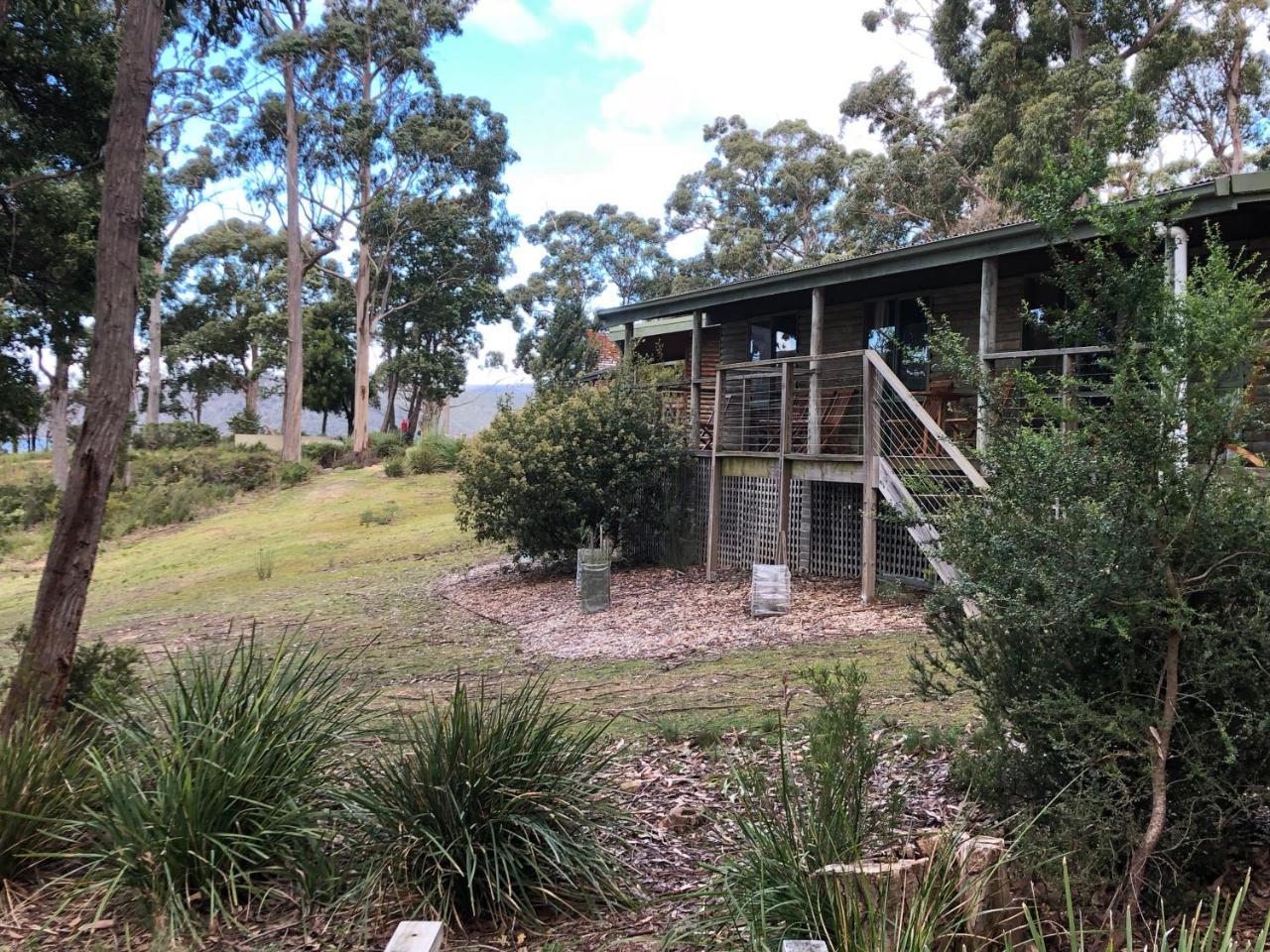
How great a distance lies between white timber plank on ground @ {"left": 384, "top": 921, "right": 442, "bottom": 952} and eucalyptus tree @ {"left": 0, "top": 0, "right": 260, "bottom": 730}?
3.00 m

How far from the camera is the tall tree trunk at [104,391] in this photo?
4.83 metres

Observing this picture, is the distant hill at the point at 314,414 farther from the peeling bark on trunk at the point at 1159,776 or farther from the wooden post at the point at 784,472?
the peeling bark on trunk at the point at 1159,776

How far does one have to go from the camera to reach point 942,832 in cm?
310

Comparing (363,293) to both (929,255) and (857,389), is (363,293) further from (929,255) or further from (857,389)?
(929,255)

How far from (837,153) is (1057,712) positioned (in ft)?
134

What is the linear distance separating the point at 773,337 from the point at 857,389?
395 cm

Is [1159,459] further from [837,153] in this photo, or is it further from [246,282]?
[246,282]

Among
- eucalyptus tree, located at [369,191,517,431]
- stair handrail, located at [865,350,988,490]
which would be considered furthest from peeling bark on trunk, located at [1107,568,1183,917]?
eucalyptus tree, located at [369,191,517,431]

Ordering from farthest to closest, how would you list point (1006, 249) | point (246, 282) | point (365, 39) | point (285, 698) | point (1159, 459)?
point (246, 282) < point (365, 39) < point (1006, 249) < point (285, 698) < point (1159, 459)

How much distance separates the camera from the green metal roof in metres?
7.83

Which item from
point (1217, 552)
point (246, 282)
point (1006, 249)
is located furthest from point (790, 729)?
point (246, 282)

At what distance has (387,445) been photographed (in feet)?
109

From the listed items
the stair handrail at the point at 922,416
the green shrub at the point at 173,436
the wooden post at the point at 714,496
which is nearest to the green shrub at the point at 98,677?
the stair handrail at the point at 922,416

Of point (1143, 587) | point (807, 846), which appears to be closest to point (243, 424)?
point (807, 846)
